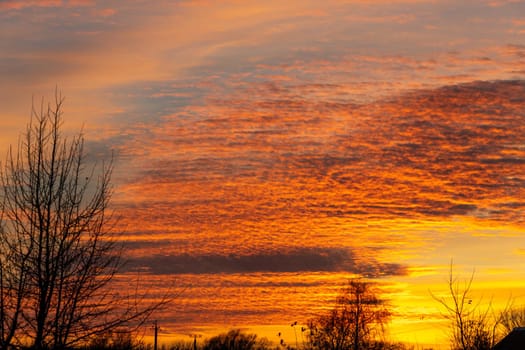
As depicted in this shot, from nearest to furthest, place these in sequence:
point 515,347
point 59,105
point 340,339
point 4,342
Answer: point 4,342, point 59,105, point 515,347, point 340,339

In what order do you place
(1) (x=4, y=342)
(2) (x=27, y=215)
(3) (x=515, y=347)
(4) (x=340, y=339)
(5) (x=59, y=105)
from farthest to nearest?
(4) (x=340, y=339) < (3) (x=515, y=347) < (5) (x=59, y=105) < (2) (x=27, y=215) < (1) (x=4, y=342)

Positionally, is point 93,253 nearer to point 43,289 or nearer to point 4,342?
point 43,289

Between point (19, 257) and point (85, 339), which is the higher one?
point (19, 257)

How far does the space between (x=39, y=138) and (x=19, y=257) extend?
3.64m

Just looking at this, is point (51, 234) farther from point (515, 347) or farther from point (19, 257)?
point (515, 347)

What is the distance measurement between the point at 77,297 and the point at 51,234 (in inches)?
77.5

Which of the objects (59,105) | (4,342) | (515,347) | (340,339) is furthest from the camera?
(340,339)

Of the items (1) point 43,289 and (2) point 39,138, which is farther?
(2) point 39,138

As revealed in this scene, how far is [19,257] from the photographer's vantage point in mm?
22062

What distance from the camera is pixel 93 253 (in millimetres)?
22812

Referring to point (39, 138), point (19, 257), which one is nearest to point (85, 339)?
point (19, 257)

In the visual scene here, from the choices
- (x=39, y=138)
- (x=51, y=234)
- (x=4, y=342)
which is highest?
(x=39, y=138)

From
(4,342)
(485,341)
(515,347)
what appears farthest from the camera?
(485,341)

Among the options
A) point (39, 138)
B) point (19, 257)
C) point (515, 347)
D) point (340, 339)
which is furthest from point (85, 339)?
point (340, 339)
